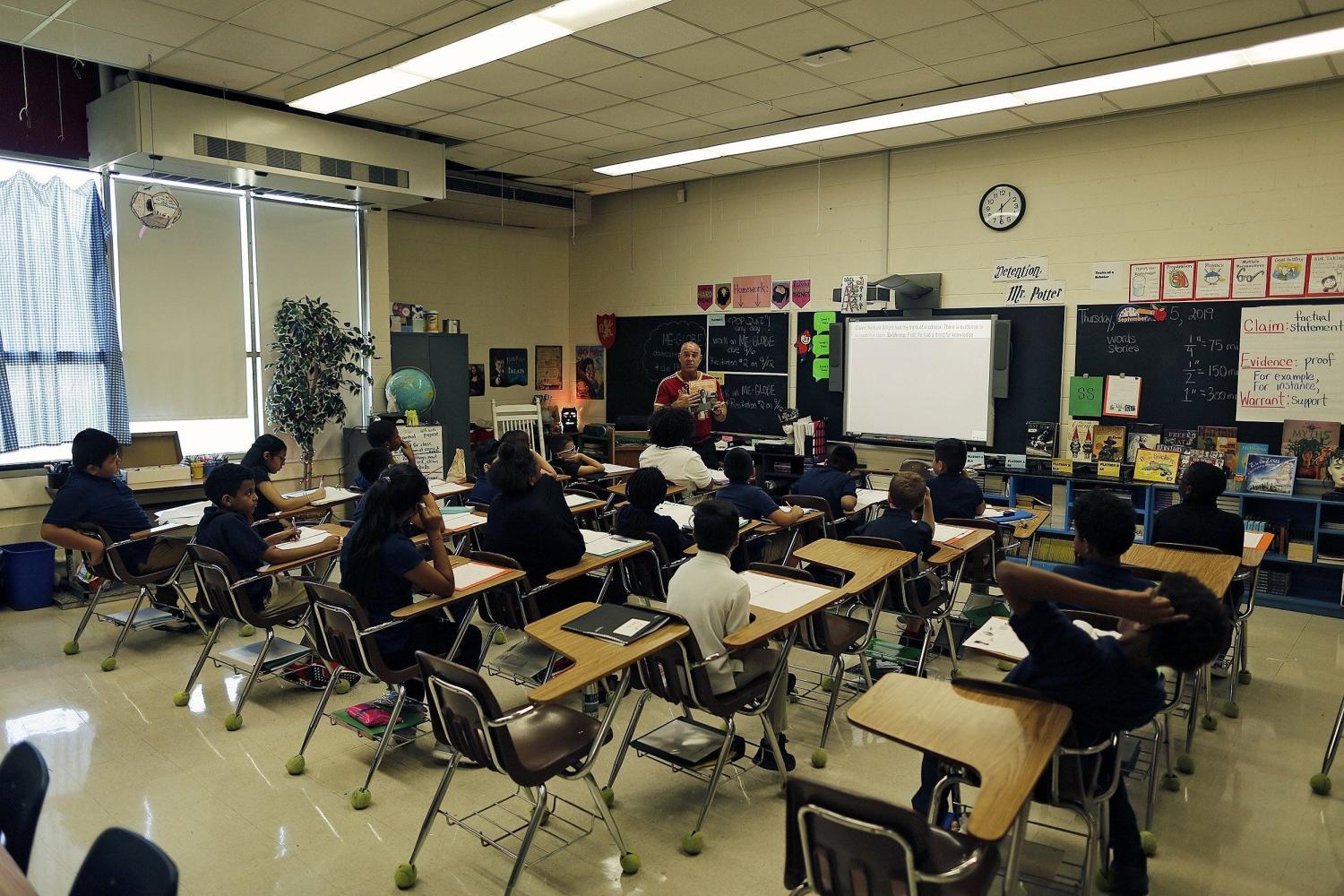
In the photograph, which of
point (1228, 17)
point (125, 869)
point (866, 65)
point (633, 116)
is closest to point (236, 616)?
point (125, 869)

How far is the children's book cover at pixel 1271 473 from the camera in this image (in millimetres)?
5914

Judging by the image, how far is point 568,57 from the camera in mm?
5242

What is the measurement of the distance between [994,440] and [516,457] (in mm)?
4572

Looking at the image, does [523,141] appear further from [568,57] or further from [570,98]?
[568,57]

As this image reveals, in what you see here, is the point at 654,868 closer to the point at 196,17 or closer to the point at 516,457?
the point at 516,457

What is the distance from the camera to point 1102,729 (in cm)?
242

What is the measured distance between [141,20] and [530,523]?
3.49 meters

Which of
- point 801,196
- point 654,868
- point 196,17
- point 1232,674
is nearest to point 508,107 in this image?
point 196,17

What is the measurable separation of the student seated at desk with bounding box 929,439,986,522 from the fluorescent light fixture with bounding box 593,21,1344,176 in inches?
96.6

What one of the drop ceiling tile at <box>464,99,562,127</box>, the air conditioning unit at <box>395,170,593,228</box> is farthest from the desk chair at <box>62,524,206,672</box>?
the air conditioning unit at <box>395,170,593,228</box>

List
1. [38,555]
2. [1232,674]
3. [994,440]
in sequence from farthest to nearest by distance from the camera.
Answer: [994,440], [38,555], [1232,674]

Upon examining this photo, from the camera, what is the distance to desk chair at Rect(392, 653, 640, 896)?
2.59 meters

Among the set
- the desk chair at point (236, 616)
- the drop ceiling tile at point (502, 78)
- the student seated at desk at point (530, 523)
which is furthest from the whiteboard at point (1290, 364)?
the desk chair at point (236, 616)

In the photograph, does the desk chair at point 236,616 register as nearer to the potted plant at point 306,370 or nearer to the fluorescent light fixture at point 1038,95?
the potted plant at point 306,370
